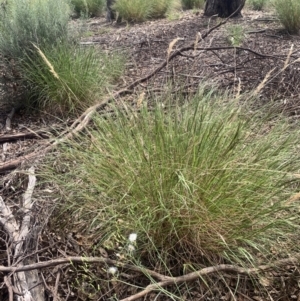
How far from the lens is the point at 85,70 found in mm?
3986

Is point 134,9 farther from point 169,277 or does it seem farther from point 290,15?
point 169,277

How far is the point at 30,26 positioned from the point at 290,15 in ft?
11.2

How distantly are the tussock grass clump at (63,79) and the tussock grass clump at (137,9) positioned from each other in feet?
15.5

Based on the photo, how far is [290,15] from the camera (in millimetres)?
6168

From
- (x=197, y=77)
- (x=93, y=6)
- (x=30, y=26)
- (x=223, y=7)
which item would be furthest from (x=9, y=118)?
(x=93, y=6)

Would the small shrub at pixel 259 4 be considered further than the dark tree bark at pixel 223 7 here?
Yes

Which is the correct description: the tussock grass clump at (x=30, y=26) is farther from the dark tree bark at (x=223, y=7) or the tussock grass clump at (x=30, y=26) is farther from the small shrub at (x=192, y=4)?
the small shrub at (x=192, y=4)

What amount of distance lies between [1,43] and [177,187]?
8.88 ft

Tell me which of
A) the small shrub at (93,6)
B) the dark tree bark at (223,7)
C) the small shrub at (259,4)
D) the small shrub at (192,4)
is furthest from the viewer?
the small shrub at (192,4)

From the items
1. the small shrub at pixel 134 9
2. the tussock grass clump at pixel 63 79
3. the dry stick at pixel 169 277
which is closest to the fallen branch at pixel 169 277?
the dry stick at pixel 169 277

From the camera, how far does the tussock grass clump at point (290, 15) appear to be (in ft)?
20.1

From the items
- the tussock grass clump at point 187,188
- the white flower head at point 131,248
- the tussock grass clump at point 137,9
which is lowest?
the tussock grass clump at point 137,9

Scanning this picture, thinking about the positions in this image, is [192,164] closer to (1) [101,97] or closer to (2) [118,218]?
(2) [118,218]

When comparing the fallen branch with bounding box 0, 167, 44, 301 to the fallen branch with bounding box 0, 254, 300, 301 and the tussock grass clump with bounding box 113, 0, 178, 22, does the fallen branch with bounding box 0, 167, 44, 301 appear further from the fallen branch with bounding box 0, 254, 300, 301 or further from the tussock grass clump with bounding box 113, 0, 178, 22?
the tussock grass clump with bounding box 113, 0, 178, 22
